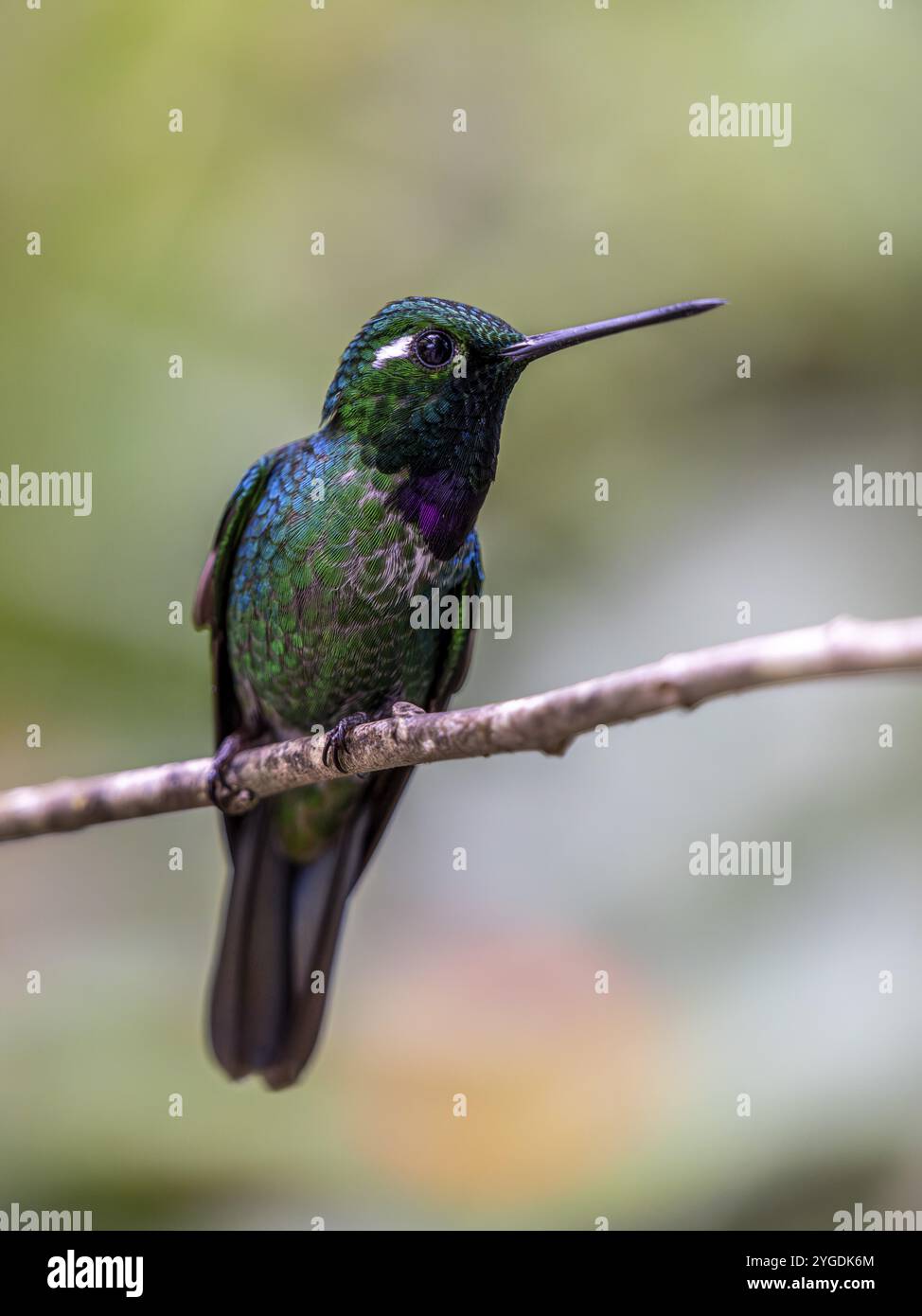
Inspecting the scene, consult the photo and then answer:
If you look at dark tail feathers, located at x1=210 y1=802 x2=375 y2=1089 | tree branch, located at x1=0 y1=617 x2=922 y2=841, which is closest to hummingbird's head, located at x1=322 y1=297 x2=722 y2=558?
tree branch, located at x1=0 y1=617 x2=922 y2=841

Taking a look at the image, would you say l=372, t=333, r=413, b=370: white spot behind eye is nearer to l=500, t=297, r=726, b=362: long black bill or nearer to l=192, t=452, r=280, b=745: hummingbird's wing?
l=500, t=297, r=726, b=362: long black bill

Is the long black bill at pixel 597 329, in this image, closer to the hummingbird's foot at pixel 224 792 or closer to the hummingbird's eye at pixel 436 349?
the hummingbird's eye at pixel 436 349

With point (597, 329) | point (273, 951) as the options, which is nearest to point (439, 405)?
point (597, 329)

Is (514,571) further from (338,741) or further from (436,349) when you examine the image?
(338,741)

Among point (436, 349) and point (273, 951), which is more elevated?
point (436, 349)

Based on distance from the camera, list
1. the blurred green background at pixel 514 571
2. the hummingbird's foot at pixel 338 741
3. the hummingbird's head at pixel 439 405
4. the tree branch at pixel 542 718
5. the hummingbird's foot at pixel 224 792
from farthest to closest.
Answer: the blurred green background at pixel 514 571 → the hummingbird's foot at pixel 224 792 → the hummingbird's head at pixel 439 405 → the hummingbird's foot at pixel 338 741 → the tree branch at pixel 542 718

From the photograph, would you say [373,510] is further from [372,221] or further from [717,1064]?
[372,221]

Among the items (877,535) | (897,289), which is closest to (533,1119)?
(877,535)

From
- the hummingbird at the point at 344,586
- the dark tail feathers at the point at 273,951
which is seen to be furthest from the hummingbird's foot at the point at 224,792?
the dark tail feathers at the point at 273,951
